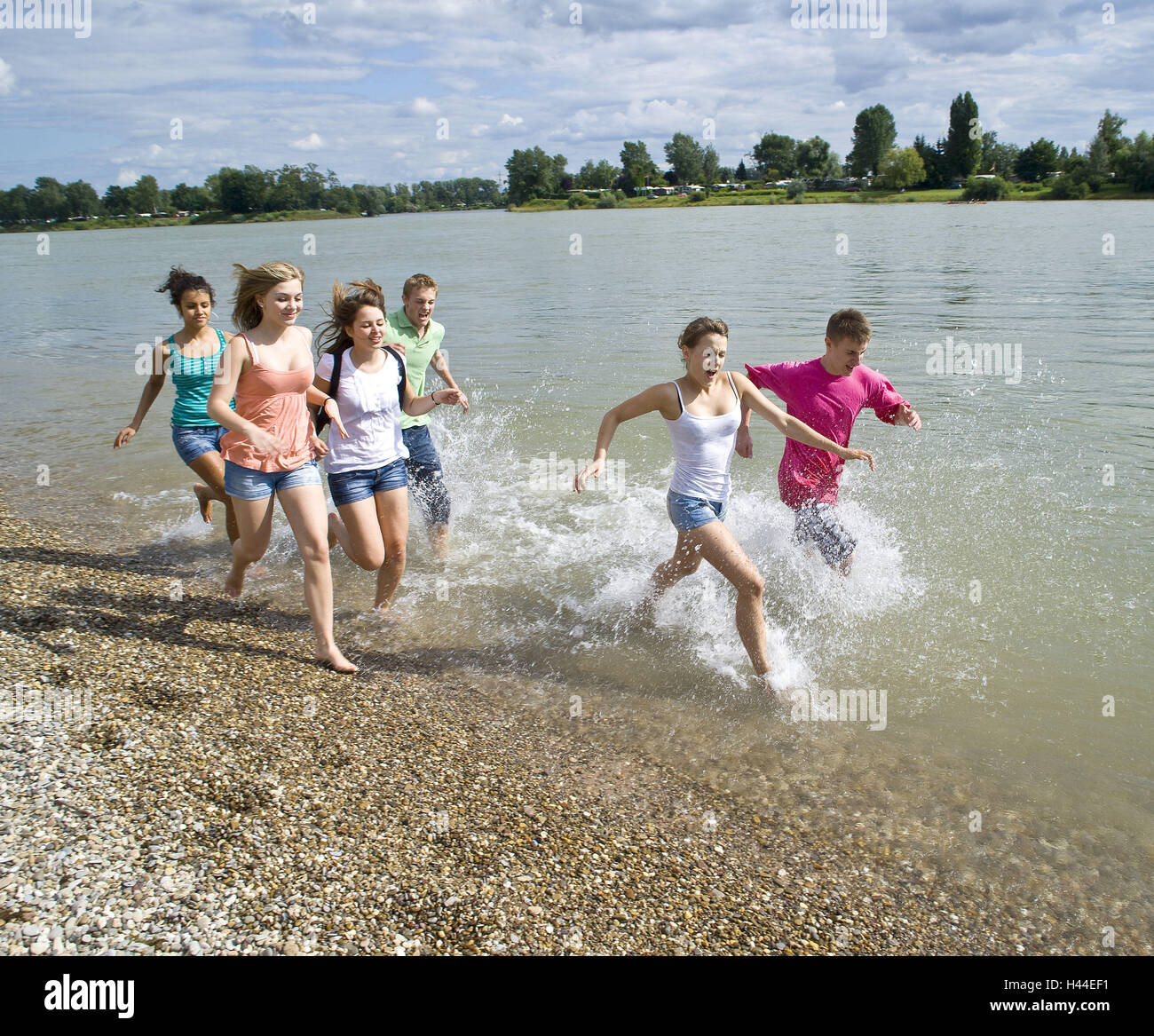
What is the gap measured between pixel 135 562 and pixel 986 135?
461 feet

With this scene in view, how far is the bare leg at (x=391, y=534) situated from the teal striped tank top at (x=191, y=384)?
1899mm

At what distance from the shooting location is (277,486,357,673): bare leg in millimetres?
5172

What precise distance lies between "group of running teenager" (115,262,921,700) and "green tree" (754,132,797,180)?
504 feet

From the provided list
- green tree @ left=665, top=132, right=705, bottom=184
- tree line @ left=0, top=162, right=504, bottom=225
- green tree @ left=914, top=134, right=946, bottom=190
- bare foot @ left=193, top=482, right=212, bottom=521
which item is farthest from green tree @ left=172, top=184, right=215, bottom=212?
bare foot @ left=193, top=482, right=212, bottom=521

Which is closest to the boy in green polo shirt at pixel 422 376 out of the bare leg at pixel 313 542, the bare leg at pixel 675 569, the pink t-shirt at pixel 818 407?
the bare leg at pixel 313 542

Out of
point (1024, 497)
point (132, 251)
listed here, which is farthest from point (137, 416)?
point (132, 251)

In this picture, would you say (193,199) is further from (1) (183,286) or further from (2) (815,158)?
(1) (183,286)

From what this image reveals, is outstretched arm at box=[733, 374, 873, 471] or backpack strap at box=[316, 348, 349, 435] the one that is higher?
backpack strap at box=[316, 348, 349, 435]

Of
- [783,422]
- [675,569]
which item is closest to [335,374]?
[675,569]

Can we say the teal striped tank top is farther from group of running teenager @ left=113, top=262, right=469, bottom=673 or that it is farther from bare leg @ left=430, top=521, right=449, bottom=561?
bare leg @ left=430, top=521, right=449, bottom=561

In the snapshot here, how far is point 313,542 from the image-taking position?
5.18 metres

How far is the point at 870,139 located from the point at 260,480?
502ft

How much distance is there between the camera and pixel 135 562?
24.5 ft
